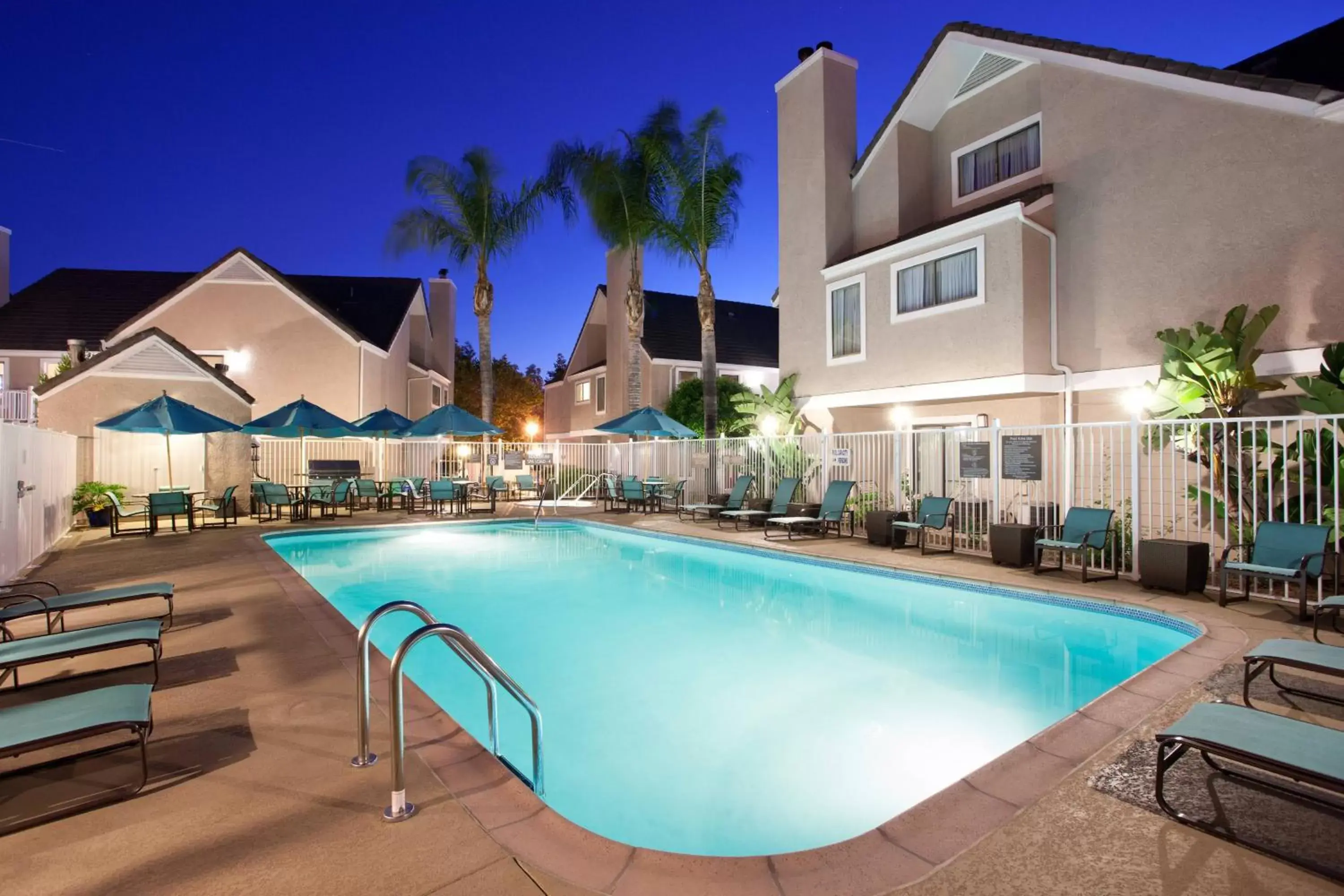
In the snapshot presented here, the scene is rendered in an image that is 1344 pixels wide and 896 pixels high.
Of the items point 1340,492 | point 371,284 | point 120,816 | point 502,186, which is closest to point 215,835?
point 120,816

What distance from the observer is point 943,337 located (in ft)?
46.0

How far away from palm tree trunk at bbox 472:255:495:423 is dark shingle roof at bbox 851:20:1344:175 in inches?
548

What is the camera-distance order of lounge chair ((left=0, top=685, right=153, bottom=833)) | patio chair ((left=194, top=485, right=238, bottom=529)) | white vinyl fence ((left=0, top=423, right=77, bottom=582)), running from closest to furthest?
lounge chair ((left=0, top=685, right=153, bottom=833)), white vinyl fence ((left=0, top=423, right=77, bottom=582)), patio chair ((left=194, top=485, right=238, bottom=529))

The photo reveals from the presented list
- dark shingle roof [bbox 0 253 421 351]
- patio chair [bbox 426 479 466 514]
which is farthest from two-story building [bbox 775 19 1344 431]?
dark shingle roof [bbox 0 253 421 351]

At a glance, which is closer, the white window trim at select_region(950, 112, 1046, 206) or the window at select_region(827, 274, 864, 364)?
the white window trim at select_region(950, 112, 1046, 206)

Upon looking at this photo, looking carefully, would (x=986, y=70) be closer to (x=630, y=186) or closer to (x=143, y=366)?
(x=630, y=186)

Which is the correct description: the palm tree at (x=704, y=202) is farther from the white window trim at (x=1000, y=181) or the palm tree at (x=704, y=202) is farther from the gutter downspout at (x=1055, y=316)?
the gutter downspout at (x=1055, y=316)

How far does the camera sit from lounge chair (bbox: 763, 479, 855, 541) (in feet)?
42.7

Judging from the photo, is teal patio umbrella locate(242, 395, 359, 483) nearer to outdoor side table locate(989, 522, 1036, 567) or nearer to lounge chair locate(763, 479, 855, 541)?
lounge chair locate(763, 479, 855, 541)

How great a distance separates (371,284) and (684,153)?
17.0 m

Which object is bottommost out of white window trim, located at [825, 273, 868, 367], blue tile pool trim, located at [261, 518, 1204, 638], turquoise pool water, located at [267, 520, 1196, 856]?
turquoise pool water, located at [267, 520, 1196, 856]

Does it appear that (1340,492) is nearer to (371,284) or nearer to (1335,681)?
(1335,681)

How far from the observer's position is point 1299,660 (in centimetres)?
390

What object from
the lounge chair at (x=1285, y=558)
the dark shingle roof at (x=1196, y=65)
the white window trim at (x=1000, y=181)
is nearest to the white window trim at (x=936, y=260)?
the white window trim at (x=1000, y=181)
